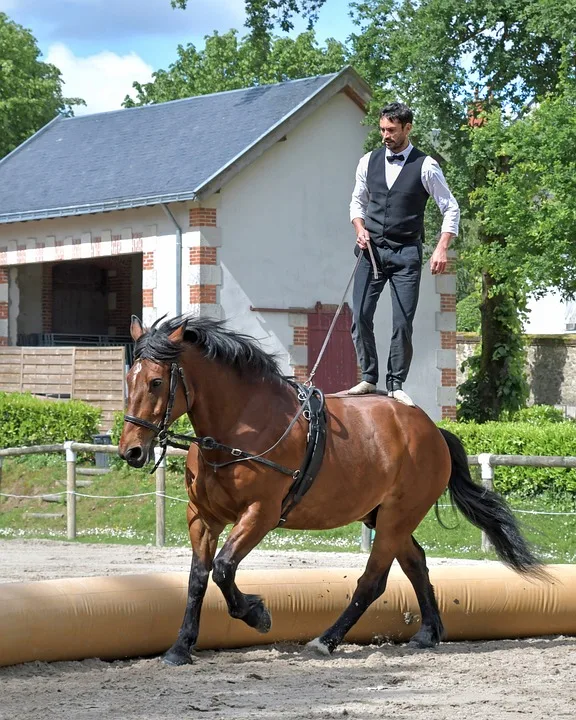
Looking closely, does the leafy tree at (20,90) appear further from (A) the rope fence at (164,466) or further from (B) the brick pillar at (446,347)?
(A) the rope fence at (164,466)

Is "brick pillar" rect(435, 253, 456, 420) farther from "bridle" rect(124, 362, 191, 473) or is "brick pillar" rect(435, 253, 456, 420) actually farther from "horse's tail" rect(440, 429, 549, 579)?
"bridle" rect(124, 362, 191, 473)

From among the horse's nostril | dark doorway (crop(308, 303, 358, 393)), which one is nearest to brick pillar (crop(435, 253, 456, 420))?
dark doorway (crop(308, 303, 358, 393))

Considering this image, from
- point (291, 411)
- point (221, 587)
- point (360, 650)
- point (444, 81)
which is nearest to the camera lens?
point (221, 587)

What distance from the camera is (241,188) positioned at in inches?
893

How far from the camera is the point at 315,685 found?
6324mm

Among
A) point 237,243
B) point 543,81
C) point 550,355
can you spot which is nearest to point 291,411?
point 237,243

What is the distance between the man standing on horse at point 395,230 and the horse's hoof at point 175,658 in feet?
7.06

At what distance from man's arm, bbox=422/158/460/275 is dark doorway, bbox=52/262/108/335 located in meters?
21.7

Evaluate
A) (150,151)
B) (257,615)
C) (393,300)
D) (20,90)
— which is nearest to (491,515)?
(393,300)

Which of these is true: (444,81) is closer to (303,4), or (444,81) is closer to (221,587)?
(303,4)

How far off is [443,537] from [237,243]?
996cm

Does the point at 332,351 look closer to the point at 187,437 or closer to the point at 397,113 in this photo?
the point at 397,113

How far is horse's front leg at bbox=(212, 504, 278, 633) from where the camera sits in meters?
6.64

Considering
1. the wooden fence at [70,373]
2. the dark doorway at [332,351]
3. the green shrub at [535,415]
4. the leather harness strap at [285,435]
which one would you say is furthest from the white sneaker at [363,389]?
the green shrub at [535,415]
